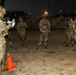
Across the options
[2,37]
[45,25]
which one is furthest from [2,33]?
[45,25]

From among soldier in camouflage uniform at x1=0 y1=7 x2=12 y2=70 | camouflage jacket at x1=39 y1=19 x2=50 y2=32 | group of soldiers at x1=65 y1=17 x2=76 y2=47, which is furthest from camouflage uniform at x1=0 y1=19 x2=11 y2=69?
group of soldiers at x1=65 y1=17 x2=76 y2=47

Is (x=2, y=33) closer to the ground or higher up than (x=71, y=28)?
higher up

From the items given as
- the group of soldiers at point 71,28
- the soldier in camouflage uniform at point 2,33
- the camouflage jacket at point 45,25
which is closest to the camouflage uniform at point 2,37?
the soldier in camouflage uniform at point 2,33

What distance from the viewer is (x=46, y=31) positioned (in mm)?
14672

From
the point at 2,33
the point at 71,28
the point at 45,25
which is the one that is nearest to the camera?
the point at 2,33

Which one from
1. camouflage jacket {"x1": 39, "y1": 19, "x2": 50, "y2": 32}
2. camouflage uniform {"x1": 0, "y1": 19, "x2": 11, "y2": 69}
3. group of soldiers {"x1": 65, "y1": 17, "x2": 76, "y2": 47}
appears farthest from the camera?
group of soldiers {"x1": 65, "y1": 17, "x2": 76, "y2": 47}

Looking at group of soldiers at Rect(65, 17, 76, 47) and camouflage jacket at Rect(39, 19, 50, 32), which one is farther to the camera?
group of soldiers at Rect(65, 17, 76, 47)

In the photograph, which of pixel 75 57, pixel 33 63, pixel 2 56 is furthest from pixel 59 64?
pixel 2 56

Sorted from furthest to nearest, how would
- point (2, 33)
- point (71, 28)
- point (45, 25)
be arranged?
point (71, 28) → point (45, 25) → point (2, 33)

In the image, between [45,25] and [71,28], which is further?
[71,28]

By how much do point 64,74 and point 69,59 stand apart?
110 inches

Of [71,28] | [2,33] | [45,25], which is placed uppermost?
[2,33]

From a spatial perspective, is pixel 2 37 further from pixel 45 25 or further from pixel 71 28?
pixel 71 28

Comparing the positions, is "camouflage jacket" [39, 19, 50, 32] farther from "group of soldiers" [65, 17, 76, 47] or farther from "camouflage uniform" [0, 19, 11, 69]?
"camouflage uniform" [0, 19, 11, 69]
